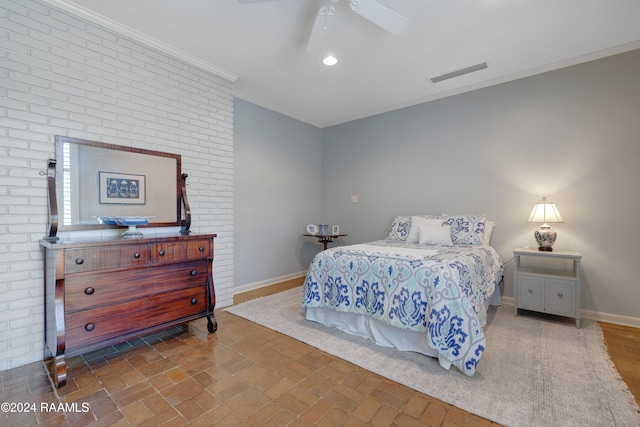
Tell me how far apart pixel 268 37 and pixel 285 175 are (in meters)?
2.24

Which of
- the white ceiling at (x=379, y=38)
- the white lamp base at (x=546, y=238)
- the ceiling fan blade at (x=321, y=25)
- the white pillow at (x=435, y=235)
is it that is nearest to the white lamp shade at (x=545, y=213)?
the white lamp base at (x=546, y=238)

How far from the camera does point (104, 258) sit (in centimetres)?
196

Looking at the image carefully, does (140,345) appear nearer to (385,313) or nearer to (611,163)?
(385,313)

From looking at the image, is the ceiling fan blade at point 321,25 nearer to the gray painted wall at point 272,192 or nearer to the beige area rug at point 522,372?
the gray painted wall at point 272,192

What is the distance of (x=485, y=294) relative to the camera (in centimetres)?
250

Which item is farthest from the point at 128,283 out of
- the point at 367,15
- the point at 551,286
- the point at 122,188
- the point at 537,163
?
the point at 537,163

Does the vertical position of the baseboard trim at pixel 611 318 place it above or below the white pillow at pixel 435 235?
below

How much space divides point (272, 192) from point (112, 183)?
2.20 meters

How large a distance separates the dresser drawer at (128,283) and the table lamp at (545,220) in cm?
346

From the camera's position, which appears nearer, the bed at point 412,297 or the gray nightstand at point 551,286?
the bed at point 412,297

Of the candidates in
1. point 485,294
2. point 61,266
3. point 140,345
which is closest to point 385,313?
point 485,294

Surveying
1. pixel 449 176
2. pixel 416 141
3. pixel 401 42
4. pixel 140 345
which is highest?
pixel 401 42

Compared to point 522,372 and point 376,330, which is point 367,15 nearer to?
point 376,330

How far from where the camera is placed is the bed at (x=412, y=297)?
1.90 meters
